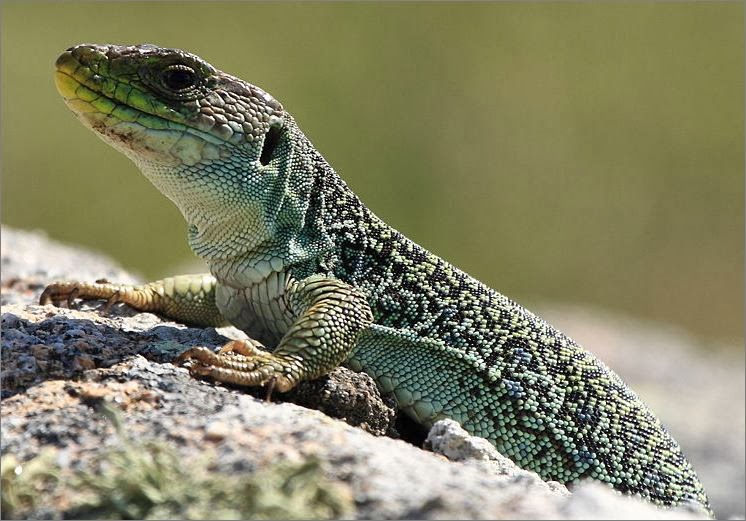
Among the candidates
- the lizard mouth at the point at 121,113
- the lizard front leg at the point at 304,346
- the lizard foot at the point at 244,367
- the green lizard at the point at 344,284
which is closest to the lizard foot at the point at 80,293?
the green lizard at the point at 344,284

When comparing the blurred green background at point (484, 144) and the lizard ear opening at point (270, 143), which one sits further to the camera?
the blurred green background at point (484, 144)

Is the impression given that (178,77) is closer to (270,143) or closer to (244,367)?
(270,143)

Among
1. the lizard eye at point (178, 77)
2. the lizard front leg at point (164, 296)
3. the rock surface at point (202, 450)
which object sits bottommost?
the rock surface at point (202, 450)

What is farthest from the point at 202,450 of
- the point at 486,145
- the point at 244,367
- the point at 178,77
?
the point at 486,145

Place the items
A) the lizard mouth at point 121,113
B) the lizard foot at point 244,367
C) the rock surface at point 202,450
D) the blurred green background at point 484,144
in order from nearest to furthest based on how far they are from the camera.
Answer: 1. the rock surface at point 202,450
2. the lizard foot at point 244,367
3. the lizard mouth at point 121,113
4. the blurred green background at point 484,144

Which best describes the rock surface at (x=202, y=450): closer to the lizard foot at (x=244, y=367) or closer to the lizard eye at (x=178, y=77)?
the lizard foot at (x=244, y=367)

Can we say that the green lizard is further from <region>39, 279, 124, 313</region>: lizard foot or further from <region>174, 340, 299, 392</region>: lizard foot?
<region>39, 279, 124, 313</region>: lizard foot

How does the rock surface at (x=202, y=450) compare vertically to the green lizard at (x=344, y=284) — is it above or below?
below
